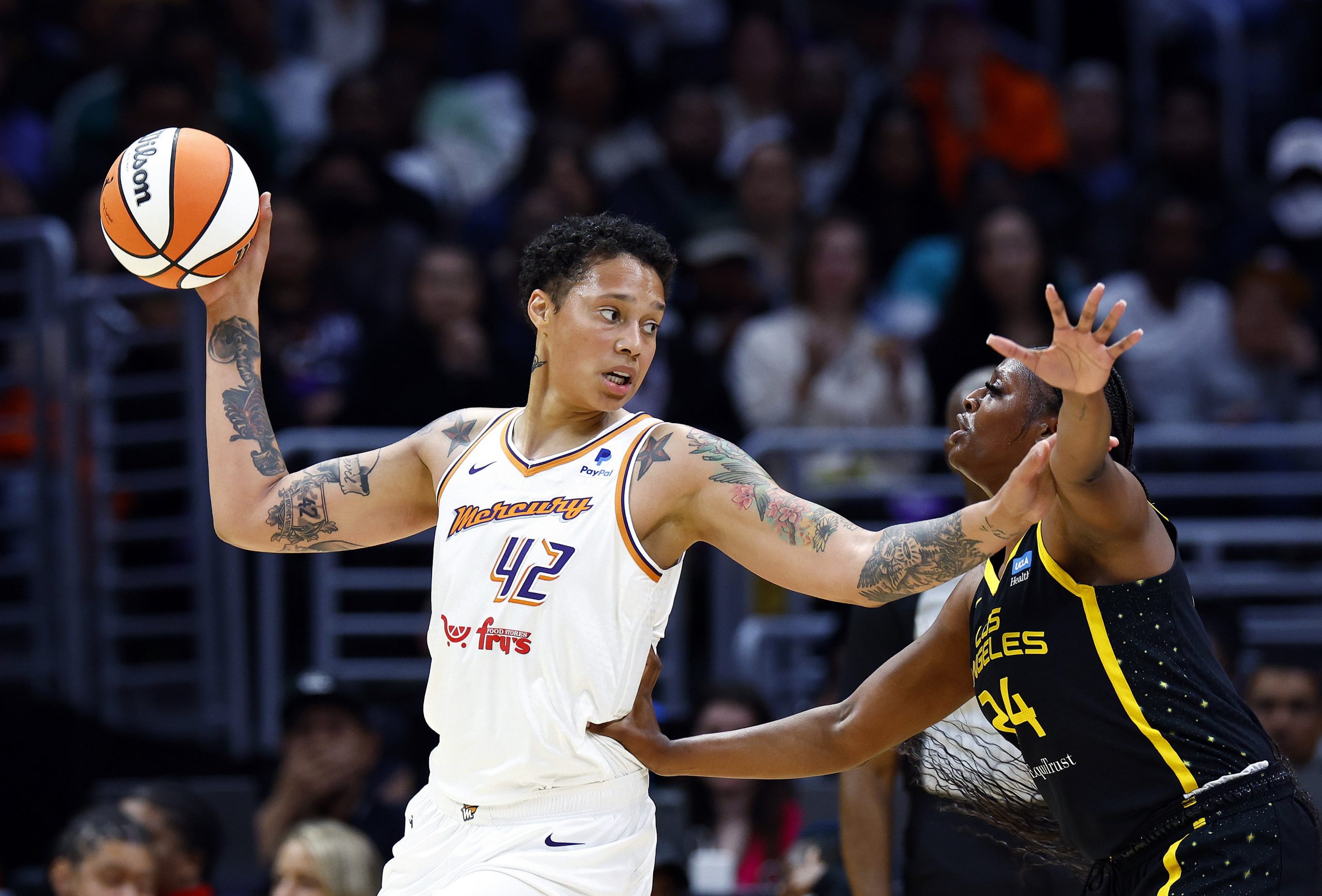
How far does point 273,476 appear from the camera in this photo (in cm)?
448

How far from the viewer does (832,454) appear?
8.90 meters

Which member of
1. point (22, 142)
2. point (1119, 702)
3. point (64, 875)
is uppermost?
point (22, 142)

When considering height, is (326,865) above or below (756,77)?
below

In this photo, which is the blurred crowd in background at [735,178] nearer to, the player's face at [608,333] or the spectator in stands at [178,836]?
the spectator in stands at [178,836]

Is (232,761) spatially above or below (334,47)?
below

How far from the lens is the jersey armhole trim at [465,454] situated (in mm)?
4312

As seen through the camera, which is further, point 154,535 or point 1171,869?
point 154,535

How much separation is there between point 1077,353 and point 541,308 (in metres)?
1.50

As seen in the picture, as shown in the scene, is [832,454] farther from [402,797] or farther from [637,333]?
[637,333]

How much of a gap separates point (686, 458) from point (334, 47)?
29.6 ft

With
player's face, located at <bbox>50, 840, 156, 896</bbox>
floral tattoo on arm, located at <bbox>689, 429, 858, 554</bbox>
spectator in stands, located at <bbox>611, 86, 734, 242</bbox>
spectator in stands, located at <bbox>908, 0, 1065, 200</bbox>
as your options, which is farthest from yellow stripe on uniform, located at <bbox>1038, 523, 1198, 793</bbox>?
spectator in stands, located at <bbox>908, 0, 1065, 200</bbox>

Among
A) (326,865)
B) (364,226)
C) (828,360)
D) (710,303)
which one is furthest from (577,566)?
(364,226)

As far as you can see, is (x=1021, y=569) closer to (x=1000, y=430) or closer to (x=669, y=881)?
(x=1000, y=430)

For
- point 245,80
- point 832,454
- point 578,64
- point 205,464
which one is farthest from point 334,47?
point 832,454
